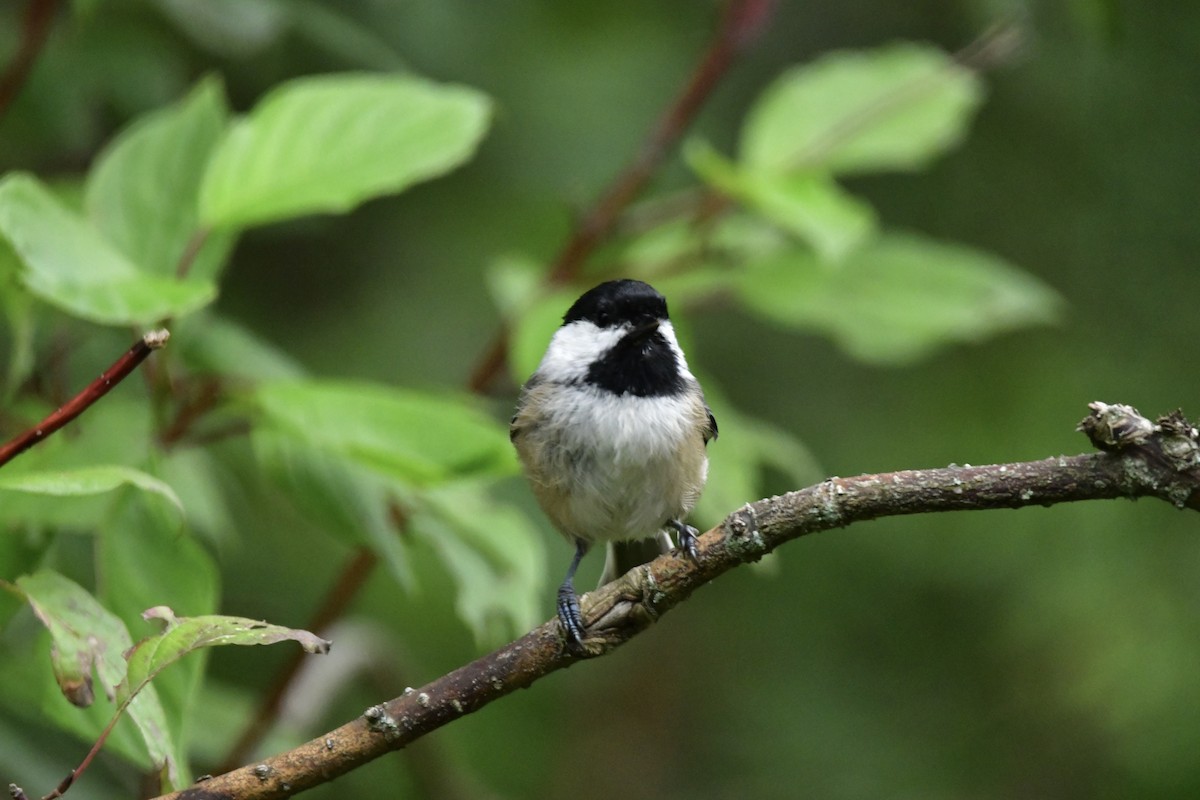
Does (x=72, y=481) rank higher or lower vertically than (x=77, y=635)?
higher

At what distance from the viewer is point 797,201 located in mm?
2354

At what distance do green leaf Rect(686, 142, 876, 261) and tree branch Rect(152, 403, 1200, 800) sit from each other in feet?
3.41

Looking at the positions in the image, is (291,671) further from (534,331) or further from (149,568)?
(534,331)

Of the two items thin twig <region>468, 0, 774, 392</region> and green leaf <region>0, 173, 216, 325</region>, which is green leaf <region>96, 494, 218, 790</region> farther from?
thin twig <region>468, 0, 774, 392</region>

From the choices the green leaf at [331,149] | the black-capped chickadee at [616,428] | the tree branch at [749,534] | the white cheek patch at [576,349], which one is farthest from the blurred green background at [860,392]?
the tree branch at [749,534]

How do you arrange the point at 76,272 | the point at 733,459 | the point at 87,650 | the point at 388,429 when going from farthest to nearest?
the point at 733,459, the point at 388,429, the point at 76,272, the point at 87,650

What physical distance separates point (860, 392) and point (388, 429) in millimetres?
2453

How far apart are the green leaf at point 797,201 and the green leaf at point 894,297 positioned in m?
0.16

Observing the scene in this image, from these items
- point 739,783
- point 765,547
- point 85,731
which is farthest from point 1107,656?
point 85,731

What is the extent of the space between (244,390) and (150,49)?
3.61ft

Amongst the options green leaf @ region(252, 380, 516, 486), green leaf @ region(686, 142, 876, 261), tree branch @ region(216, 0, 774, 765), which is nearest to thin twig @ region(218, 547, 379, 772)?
tree branch @ region(216, 0, 774, 765)

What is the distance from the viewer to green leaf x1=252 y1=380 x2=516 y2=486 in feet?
6.09

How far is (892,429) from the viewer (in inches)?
148

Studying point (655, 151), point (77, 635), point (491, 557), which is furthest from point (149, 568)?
point (655, 151)
